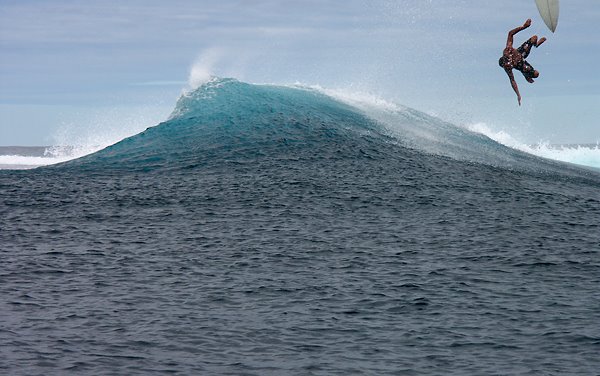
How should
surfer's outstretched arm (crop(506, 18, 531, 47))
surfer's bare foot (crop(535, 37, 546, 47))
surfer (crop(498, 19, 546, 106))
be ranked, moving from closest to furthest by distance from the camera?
surfer's outstretched arm (crop(506, 18, 531, 47)) < surfer's bare foot (crop(535, 37, 546, 47)) < surfer (crop(498, 19, 546, 106))

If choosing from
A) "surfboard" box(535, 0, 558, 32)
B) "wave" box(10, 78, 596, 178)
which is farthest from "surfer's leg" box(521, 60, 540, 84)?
"wave" box(10, 78, 596, 178)

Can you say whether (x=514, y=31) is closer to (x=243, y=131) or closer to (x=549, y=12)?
(x=549, y=12)

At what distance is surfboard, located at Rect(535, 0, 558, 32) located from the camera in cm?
860

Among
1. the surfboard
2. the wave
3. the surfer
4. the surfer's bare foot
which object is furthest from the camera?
the wave

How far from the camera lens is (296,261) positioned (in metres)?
16.5

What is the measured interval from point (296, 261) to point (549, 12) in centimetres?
Result: 925

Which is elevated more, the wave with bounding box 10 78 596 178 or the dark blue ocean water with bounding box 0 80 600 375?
the wave with bounding box 10 78 596 178

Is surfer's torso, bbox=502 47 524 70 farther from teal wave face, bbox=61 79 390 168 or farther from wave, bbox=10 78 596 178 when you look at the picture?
teal wave face, bbox=61 79 390 168

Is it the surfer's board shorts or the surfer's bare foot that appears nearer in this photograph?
the surfer's bare foot

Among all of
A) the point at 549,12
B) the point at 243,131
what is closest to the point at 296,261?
the point at 549,12

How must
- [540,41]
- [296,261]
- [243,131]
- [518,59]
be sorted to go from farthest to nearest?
[243,131] < [296,261] < [518,59] < [540,41]

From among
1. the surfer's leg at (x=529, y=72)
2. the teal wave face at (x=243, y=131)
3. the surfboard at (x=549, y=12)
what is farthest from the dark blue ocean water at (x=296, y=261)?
the surfboard at (x=549, y=12)

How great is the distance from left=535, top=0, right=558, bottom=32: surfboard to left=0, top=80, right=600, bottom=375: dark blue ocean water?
15.5ft

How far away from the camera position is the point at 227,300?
1367 cm
